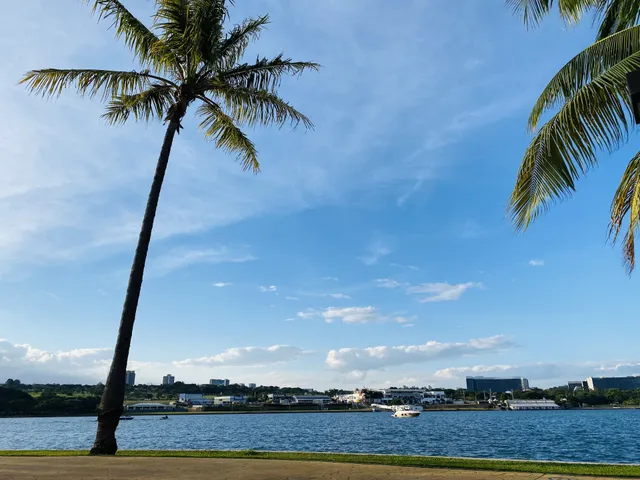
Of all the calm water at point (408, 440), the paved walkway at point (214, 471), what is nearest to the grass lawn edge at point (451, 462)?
the paved walkway at point (214, 471)

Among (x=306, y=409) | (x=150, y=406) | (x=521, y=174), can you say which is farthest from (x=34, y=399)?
(x=521, y=174)

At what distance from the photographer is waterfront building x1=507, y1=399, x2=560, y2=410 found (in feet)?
598

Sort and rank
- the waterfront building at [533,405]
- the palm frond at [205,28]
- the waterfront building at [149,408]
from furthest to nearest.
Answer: the waterfront building at [533,405], the waterfront building at [149,408], the palm frond at [205,28]

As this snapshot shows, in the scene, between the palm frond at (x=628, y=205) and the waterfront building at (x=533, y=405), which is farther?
the waterfront building at (x=533, y=405)

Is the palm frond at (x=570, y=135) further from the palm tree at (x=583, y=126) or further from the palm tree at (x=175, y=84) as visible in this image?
the palm tree at (x=175, y=84)

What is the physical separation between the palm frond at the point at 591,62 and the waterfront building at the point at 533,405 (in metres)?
203

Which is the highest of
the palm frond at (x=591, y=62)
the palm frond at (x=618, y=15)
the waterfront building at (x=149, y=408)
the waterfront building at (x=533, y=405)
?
the palm frond at (x=618, y=15)

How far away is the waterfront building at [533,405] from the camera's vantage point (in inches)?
7180

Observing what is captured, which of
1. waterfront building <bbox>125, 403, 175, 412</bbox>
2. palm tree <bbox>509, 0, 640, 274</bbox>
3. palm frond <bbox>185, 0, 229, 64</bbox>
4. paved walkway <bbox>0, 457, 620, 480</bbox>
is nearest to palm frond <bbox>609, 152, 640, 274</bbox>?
palm tree <bbox>509, 0, 640, 274</bbox>

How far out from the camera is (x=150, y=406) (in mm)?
176250

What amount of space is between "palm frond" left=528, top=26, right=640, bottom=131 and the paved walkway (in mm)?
7243

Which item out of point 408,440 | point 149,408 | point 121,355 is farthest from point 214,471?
point 149,408

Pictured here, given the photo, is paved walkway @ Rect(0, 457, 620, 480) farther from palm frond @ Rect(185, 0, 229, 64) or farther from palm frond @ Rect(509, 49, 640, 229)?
palm frond @ Rect(185, 0, 229, 64)

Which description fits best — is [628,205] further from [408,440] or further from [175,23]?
[408,440]
